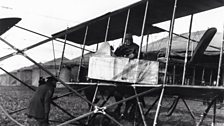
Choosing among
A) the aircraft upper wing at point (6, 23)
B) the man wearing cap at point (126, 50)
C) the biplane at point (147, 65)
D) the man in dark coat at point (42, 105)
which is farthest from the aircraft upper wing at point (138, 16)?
the man in dark coat at point (42, 105)

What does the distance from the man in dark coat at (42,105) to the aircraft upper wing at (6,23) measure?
1.85 m

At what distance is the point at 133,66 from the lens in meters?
6.92

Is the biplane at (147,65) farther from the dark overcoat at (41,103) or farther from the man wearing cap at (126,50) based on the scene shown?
the dark overcoat at (41,103)

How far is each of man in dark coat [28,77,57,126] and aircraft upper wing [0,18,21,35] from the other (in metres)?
1.85

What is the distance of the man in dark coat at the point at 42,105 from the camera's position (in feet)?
25.8

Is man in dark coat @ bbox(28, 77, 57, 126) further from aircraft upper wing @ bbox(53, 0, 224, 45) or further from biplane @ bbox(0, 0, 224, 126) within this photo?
aircraft upper wing @ bbox(53, 0, 224, 45)

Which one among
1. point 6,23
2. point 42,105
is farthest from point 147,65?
point 6,23

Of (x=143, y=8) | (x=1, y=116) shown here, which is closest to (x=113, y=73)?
(x=143, y=8)

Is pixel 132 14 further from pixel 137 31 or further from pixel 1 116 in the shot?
pixel 1 116

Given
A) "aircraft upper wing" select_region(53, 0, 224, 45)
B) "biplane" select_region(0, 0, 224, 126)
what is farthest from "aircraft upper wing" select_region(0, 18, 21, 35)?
"aircraft upper wing" select_region(53, 0, 224, 45)

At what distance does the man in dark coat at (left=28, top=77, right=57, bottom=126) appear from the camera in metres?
7.87

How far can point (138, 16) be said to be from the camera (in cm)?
857

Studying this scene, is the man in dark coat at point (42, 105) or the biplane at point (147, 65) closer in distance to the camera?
the biplane at point (147, 65)

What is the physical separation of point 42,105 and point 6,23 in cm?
244
